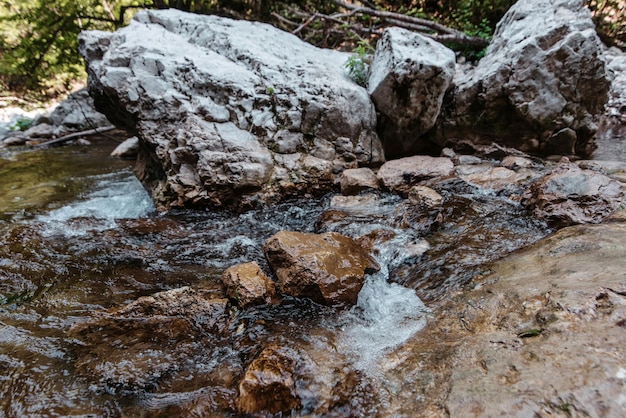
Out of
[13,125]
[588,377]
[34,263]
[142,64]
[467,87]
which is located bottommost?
[13,125]

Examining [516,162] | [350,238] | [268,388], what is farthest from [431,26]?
[268,388]

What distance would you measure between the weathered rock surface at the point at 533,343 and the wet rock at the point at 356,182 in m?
2.30

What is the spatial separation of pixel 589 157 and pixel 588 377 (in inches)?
220

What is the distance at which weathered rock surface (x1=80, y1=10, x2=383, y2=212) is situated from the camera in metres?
4.13

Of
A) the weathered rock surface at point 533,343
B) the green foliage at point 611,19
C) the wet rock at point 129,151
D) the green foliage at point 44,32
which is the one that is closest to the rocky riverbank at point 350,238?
the weathered rock surface at point 533,343

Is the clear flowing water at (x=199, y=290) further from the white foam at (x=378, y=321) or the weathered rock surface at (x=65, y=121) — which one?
the weathered rock surface at (x=65, y=121)

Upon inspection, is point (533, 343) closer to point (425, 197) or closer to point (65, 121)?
point (425, 197)

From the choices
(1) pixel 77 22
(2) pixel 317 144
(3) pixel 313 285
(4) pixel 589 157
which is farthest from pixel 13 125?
(4) pixel 589 157

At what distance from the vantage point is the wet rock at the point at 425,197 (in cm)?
372

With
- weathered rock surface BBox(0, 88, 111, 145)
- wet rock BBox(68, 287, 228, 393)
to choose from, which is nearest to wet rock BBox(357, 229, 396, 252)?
wet rock BBox(68, 287, 228, 393)

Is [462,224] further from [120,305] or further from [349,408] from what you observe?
[120,305]

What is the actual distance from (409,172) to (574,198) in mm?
1960

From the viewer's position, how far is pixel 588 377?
1.25 metres

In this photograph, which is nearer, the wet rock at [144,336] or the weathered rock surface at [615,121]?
the wet rock at [144,336]
